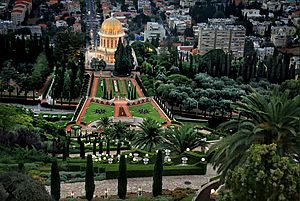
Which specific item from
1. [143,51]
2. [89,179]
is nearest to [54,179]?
[89,179]

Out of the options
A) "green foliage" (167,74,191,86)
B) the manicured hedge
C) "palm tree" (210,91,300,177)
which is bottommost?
"green foliage" (167,74,191,86)

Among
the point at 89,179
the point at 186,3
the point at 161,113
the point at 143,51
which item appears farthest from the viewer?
the point at 186,3

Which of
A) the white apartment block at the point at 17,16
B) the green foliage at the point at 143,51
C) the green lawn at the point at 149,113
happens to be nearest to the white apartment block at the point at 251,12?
the green foliage at the point at 143,51

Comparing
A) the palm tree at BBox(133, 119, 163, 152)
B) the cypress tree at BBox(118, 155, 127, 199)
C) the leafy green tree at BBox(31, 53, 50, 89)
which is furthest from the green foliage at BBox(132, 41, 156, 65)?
the cypress tree at BBox(118, 155, 127, 199)

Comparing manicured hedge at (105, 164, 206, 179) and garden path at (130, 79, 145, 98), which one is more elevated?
manicured hedge at (105, 164, 206, 179)

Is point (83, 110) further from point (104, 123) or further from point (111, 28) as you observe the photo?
point (111, 28)

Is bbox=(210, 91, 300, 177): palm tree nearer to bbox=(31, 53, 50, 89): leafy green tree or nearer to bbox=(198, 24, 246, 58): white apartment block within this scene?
bbox=(31, 53, 50, 89): leafy green tree

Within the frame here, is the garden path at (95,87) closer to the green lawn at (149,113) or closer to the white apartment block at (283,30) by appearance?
the green lawn at (149,113)
